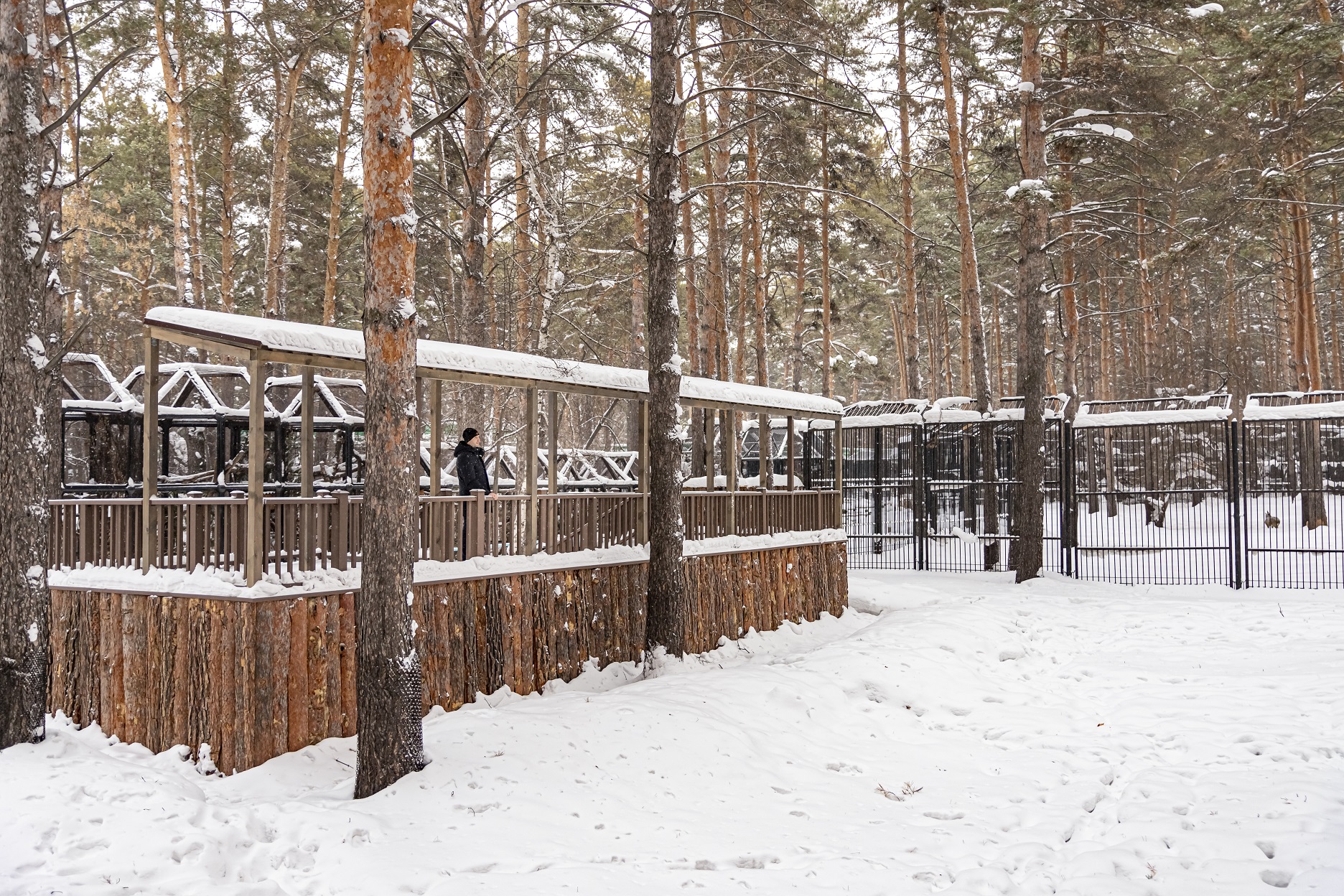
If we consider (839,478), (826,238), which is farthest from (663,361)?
(826,238)

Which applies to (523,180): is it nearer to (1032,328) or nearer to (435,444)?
(435,444)

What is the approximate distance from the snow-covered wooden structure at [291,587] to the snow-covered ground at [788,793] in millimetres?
359

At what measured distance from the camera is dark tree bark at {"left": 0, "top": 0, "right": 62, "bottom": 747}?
6.19 meters

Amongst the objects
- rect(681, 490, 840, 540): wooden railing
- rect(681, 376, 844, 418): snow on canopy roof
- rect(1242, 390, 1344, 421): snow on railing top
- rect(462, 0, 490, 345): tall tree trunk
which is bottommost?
rect(681, 490, 840, 540): wooden railing

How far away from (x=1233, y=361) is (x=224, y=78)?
92.6 feet

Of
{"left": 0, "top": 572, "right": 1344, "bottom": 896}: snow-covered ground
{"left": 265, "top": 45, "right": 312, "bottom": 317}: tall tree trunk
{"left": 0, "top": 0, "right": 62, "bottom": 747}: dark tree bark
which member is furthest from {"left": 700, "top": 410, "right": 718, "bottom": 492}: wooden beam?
{"left": 265, "top": 45, "right": 312, "bottom": 317}: tall tree trunk

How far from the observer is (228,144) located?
1861cm

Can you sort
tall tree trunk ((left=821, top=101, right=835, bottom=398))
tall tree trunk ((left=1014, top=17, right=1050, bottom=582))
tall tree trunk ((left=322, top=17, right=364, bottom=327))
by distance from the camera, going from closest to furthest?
1. tall tree trunk ((left=1014, top=17, right=1050, bottom=582))
2. tall tree trunk ((left=322, top=17, right=364, bottom=327))
3. tall tree trunk ((left=821, top=101, right=835, bottom=398))

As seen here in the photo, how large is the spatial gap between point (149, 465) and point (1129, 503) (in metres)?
15.3

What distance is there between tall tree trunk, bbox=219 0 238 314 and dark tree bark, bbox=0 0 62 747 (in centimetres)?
937

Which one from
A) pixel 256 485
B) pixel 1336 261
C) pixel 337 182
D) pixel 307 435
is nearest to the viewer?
pixel 256 485

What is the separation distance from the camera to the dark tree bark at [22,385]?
6.19 metres

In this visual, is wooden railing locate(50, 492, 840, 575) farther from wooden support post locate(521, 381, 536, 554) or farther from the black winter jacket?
the black winter jacket

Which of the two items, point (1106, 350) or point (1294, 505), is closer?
point (1294, 505)
